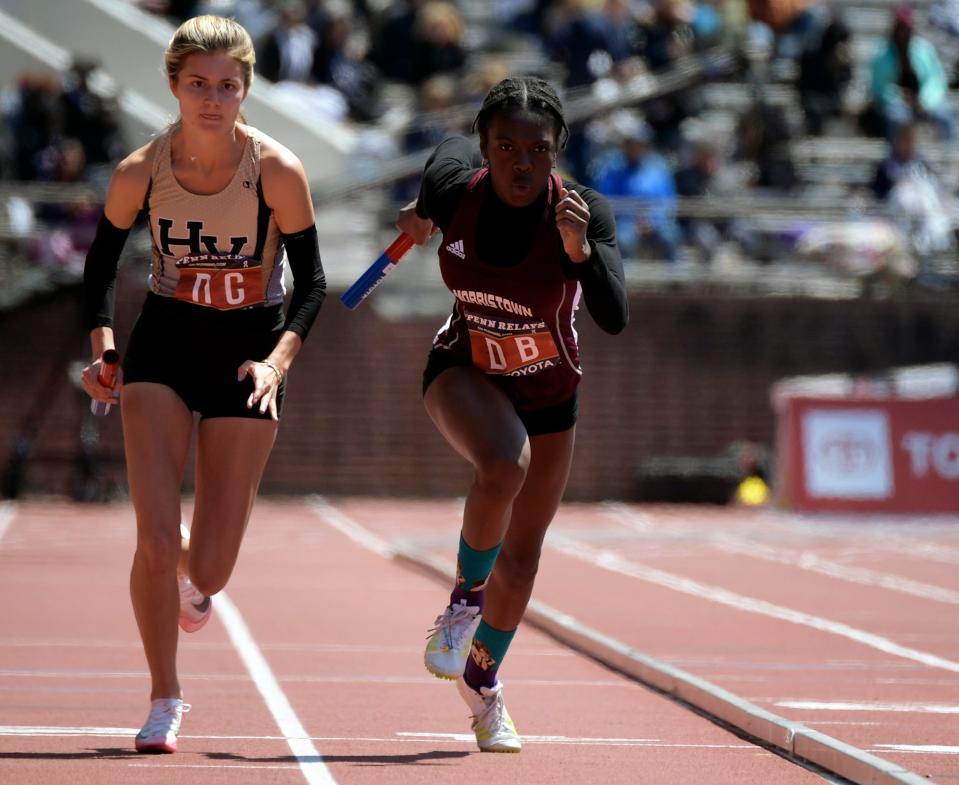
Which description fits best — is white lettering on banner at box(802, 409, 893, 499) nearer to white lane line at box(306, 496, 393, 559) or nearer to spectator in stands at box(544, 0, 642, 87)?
white lane line at box(306, 496, 393, 559)

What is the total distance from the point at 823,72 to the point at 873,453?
611cm

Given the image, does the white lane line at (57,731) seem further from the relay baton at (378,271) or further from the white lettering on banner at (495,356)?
the white lettering on banner at (495,356)

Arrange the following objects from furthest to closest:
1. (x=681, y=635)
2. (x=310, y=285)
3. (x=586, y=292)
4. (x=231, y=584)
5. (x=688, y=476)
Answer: (x=688, y=476)
(x=231, y=584)
(x=681, y=635)
(x=310, y=285)
(x=586, y=292)

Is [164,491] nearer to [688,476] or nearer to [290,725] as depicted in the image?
[290,725]

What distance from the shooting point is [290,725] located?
7820 mm

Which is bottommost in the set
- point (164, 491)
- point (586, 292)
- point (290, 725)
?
point (290, 725)

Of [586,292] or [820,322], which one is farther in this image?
[820,322]

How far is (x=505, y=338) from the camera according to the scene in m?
7.08

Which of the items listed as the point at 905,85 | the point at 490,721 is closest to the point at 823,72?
the point at 905,85

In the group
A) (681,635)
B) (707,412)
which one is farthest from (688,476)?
(681,635)

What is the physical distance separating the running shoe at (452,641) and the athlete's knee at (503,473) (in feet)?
1.75

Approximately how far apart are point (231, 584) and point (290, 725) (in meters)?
6.50

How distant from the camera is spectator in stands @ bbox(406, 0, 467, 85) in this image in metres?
24.7

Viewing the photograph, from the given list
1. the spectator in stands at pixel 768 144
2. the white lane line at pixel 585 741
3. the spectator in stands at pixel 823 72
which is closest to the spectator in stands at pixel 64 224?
the spectator in stands at pixel 768 144
